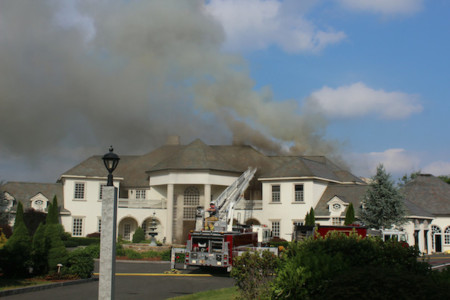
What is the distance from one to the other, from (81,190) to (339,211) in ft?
87.8

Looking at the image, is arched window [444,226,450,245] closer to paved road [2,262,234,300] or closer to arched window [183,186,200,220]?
arched window [183,186,200,220]

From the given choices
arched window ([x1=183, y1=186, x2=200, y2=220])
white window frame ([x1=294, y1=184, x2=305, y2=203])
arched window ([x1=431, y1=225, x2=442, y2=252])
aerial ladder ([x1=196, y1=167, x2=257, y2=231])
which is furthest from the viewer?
arched window ([x1=183, y1=186, x2=200, y2=220])

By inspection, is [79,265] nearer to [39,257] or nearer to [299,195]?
[39,257]

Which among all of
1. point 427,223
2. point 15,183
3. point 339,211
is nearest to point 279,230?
point 339,211

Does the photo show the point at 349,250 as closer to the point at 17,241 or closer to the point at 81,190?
the point at 17,241

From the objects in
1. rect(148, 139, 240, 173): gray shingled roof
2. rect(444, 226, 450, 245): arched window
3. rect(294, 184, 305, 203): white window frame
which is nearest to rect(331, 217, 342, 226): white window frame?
rect(294, 184, 305, 203): white window frame

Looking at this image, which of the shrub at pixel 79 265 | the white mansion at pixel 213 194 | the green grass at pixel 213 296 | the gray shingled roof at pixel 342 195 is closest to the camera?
the green grass at pixel 213 296

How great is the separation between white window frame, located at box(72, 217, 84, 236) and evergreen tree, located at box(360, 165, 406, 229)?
28414mm

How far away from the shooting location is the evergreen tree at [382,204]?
42.9 metres

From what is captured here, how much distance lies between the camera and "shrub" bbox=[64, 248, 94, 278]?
21.0m

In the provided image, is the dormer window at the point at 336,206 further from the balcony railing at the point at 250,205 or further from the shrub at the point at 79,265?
the shrub at the point at 79,265

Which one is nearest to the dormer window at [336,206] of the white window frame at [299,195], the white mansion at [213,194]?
the white mansion at [213,194]

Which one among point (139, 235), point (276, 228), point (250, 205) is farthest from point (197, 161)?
point (276, 228)

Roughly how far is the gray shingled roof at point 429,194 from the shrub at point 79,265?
37451 mm
